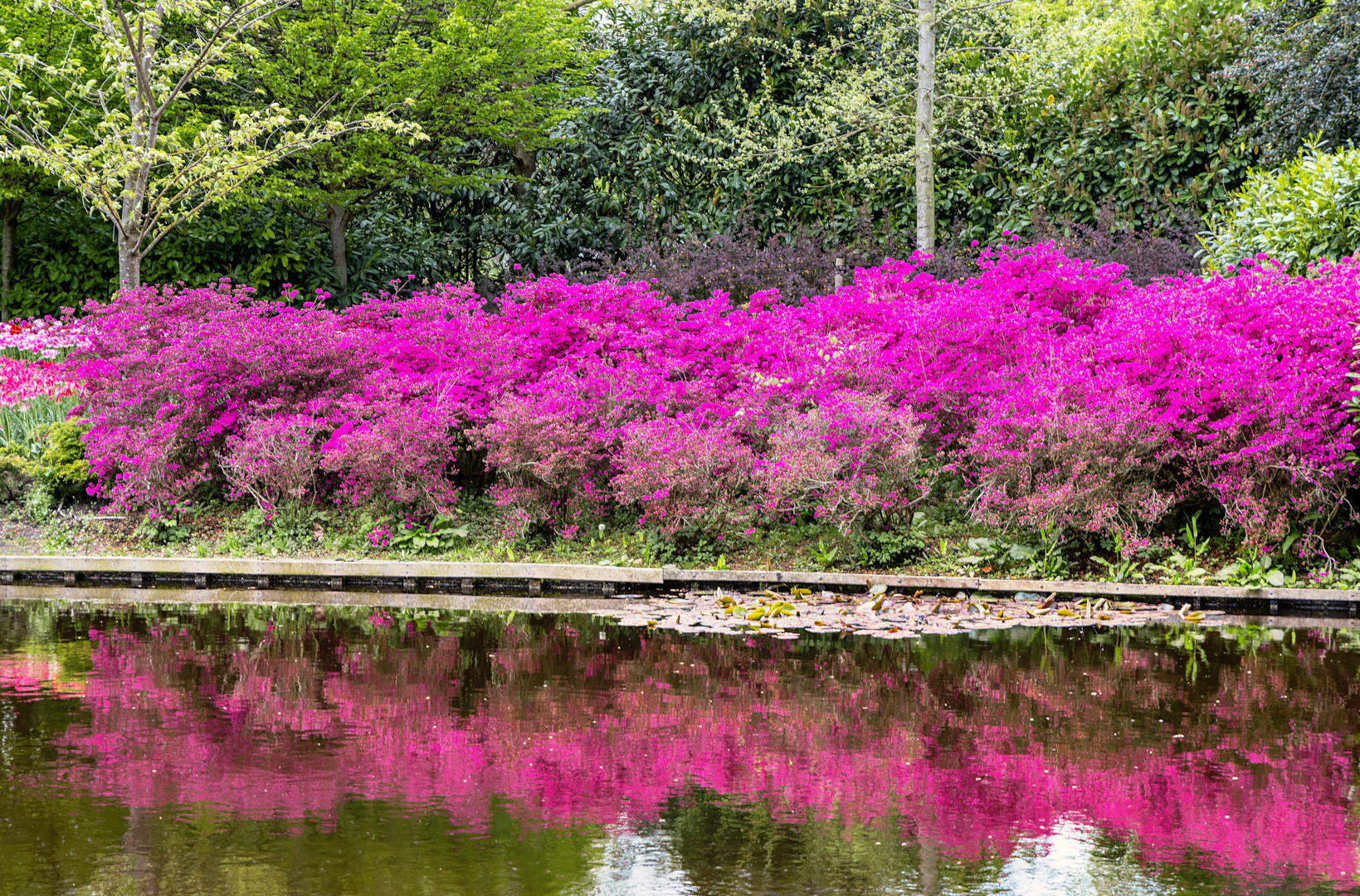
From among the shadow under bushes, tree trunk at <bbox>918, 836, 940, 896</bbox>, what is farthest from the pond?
the shadow under bushes

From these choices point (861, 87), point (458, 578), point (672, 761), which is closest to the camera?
point (672, 761)

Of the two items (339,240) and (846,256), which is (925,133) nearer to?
(846,256)

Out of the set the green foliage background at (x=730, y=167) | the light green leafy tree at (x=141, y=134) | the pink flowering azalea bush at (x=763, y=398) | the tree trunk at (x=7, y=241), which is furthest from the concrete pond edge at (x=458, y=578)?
the tree trunk at (x=7, y=241)

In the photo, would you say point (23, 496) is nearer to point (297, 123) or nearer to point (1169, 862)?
point (297, 123)

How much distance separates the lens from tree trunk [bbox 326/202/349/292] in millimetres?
22234

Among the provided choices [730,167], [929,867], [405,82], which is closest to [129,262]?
[405,82]

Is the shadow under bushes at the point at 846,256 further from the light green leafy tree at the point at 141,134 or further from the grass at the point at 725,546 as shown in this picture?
the light green leafy tree at the point at 141,134

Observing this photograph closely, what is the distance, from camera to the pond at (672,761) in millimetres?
4719

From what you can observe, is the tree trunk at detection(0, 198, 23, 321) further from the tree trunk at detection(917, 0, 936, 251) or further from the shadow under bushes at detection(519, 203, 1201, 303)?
the tree trunk at detection(917, 0, 936, 251)

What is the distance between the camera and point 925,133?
56.3ft

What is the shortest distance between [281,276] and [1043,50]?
13.4m

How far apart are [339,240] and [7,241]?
5684 mm

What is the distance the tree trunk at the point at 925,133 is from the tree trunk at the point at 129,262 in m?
9.81

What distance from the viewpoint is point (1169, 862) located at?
4.79m
